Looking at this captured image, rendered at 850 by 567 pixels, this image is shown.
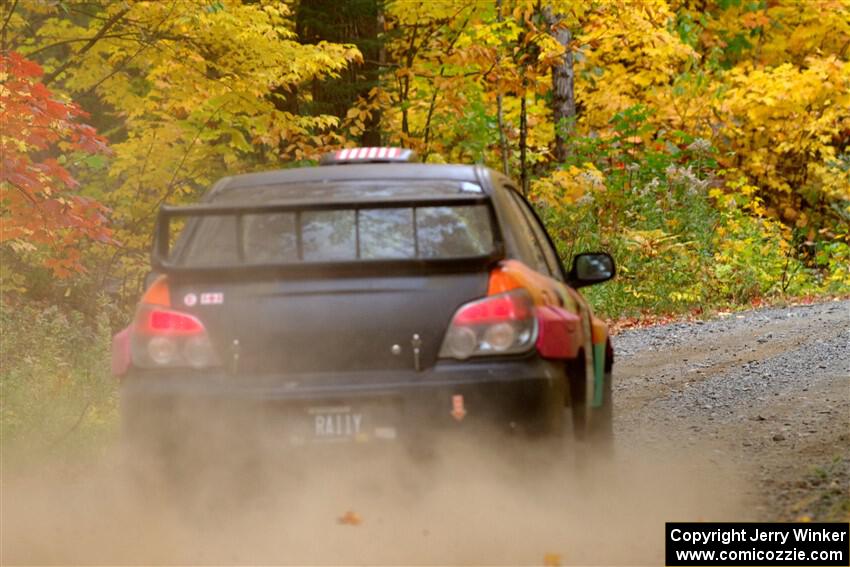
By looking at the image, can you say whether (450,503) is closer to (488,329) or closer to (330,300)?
(488,329)

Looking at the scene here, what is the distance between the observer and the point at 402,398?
4676 mm

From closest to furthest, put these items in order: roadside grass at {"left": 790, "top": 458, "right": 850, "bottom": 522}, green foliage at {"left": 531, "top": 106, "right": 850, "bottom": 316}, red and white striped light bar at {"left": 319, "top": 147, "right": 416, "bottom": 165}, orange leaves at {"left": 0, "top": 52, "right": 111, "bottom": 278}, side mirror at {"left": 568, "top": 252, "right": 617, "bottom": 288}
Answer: roadside grass at {"left": 790, "top": 458, "right": 850, "bottom": 522}, red and white striped light bar at {"left": 319, "top": 147, "right": 416, "bottom": 165}, side mirror at {"left": 568, "top": 252, "right": 617, "bottom": 288}, orange leaves at {"left": 0, "top": 52, "right": 111, "bottom": 278}, green foliage at {"left": 531, "top": 106, "right": 850, "bottom": 316}

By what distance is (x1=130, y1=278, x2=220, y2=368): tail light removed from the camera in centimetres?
484

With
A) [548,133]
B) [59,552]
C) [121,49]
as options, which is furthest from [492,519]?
[548,133]

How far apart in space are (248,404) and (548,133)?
19.8m

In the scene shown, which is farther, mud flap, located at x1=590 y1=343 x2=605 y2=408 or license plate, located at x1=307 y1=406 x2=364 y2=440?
mud flap, located at x1=590 y1=343 x2=605 y2=408

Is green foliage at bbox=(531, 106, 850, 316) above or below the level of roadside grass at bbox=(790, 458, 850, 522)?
below

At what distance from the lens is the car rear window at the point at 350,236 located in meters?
5.03

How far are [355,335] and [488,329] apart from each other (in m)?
0.50

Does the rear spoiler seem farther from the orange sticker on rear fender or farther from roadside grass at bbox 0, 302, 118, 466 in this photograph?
roadside grass at bbox 0, 302, 118, 466

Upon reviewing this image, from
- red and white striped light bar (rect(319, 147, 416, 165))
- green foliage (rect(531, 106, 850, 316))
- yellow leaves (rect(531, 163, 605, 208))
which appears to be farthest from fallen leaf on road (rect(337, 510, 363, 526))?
yellow leaves (rect(531, 163, 605, 208))

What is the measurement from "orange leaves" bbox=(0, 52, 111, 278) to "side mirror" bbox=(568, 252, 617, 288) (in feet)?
15.2

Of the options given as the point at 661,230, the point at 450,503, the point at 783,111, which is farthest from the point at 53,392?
the point at 783,111

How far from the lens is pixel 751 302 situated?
1877 cm
